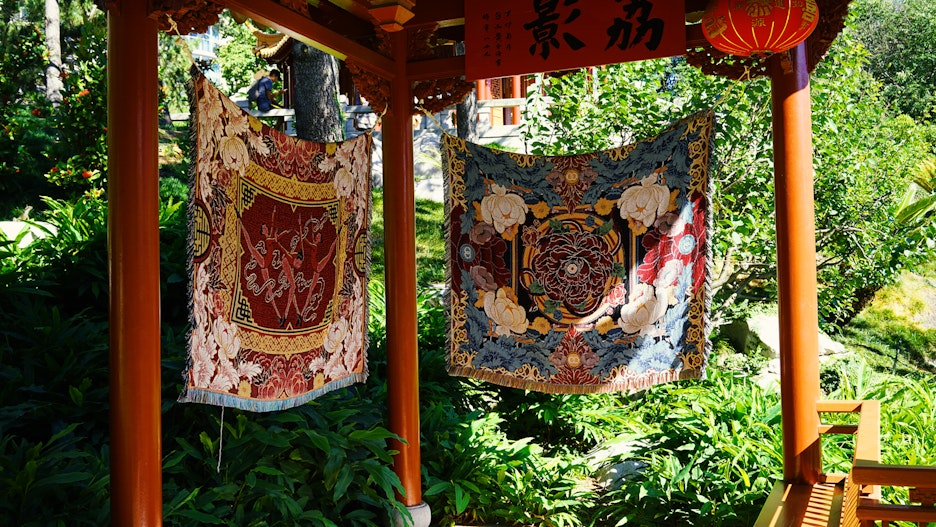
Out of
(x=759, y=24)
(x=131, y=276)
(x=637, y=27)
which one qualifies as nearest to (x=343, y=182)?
(x=131, y=276)

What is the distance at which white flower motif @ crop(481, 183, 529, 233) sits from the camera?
15.3 feet

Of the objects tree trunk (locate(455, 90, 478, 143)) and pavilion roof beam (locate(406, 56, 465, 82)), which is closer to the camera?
pavilion roof beam (locate(406, 56, 465, 82))

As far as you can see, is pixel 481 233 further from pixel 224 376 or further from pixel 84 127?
pixel 84 127

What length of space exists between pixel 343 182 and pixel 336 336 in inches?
31.7

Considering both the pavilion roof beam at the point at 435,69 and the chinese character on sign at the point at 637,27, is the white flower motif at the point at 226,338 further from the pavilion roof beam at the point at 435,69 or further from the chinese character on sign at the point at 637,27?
the chinese character on sign at the point at 637,27

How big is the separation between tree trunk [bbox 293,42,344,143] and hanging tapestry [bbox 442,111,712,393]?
2.87 metres

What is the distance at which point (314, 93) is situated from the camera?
7.15 metres

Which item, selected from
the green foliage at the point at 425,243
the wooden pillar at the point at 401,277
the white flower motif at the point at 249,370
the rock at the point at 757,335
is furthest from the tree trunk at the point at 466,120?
the white flower motif at the point at 249,370

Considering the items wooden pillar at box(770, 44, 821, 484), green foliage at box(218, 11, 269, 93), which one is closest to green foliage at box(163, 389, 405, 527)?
wooden pillar at box(770, 44, 821, 484)

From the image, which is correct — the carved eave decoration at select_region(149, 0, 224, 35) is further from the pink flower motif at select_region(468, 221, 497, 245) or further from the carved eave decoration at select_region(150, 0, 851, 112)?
the pink flower motif at select_region(468, 221, 497, 245)

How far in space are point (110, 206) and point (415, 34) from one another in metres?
2.26

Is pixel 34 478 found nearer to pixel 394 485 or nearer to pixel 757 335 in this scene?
pixel 394 485

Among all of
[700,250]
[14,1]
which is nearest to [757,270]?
[700,250]

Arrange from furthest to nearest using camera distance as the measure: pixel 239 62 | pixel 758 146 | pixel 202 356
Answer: pixel 239 62
pixel 758 146
pixel 202 356
